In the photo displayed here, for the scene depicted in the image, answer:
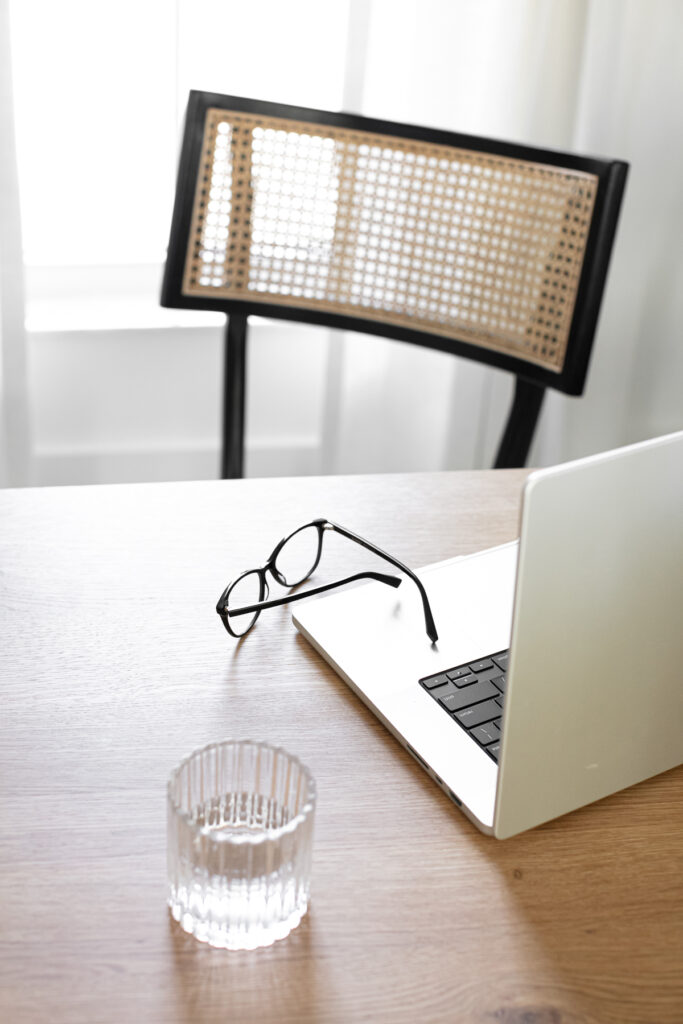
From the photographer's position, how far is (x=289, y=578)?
90 cm

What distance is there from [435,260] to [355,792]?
818mm

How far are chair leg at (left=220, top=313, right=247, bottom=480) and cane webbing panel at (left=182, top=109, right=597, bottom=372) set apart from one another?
4cm

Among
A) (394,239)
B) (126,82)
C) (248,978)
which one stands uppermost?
(126,82)

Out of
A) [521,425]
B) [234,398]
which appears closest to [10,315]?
[234,398]

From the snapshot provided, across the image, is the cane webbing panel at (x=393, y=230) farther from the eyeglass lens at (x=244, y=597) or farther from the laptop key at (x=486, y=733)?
the laptop key at (x=486, y=733)

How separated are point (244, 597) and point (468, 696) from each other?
0.20 metres

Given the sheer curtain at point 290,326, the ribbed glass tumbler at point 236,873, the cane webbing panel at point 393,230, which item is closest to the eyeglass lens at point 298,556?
the ribbed glass tumbler at point 236,873

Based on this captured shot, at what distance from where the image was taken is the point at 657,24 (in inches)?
66.7

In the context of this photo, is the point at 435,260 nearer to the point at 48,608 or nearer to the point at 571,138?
the point at 571,138

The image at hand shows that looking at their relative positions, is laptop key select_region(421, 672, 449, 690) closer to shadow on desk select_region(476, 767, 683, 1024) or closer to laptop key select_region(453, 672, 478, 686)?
laptop key select_region(453, 672, 478, 686)

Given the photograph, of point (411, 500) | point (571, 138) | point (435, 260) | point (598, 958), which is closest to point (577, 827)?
point (598, 958)

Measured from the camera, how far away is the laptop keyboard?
0.74 m

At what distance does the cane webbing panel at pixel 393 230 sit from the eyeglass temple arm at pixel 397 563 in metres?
→ 0.48

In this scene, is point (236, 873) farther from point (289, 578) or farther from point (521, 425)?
point (521, 425)
